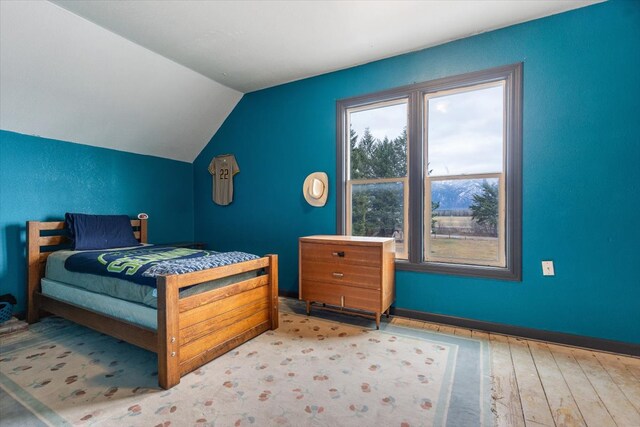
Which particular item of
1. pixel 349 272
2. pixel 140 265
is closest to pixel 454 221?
pixel 349 272

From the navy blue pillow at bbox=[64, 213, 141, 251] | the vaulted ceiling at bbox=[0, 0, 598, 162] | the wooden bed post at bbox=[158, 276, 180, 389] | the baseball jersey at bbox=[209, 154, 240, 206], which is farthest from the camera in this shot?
the baseball jersey at bbox=[209, 154, 240, 206]

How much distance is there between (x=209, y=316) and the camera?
2014 mm

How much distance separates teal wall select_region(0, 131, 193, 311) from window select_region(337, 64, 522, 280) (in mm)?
2519

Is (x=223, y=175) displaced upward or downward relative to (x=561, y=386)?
upward

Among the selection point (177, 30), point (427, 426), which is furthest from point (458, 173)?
point (177, 30)

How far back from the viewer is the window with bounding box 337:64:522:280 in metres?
2.55

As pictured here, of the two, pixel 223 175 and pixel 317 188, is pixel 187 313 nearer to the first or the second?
pixel 317 188

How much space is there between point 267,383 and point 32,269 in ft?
8.63

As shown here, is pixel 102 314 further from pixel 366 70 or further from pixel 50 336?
pixel 366 70

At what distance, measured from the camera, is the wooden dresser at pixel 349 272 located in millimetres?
2543

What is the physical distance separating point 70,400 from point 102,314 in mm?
664

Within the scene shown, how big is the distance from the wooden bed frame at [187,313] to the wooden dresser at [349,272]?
0.41 m

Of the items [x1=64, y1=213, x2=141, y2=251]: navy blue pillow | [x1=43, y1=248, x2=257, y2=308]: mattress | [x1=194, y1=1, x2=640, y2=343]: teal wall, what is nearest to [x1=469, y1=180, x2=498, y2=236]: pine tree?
[x1=194, y1=1, x2=640, y2=343]: teal wall

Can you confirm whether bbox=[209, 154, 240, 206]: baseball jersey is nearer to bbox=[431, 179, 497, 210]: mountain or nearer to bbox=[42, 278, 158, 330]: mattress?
bbox=[42, 278, 158, 330]: mattress
